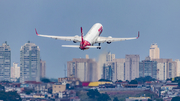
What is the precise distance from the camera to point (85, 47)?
11312cm

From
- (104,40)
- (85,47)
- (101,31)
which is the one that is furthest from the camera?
(101,31)

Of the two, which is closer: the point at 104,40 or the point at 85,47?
the point at 85,47

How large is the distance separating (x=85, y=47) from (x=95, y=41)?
31.6ft

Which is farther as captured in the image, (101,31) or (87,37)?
(101,31)

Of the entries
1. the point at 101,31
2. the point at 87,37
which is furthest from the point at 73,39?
the point at 101,31

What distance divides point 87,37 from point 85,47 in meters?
5.94

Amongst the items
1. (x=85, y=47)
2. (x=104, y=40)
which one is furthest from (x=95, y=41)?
(x=85, y=47)

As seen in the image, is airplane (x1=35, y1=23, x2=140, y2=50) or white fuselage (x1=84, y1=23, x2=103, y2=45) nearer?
airplane (x1=35, y1=23, x2=140, y2=50)

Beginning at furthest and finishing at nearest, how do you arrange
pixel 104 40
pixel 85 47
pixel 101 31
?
pixel 101 31 < pixel 104 40 < pixel 85 47

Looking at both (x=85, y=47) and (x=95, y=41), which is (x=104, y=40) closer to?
(x=95, y=41)

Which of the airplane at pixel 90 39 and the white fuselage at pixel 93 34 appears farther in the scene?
the white fuselage at pixel 93 34

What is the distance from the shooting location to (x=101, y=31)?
133250mm

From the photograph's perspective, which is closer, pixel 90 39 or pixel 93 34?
pixel 90 39

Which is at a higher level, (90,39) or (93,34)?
(93,34)
